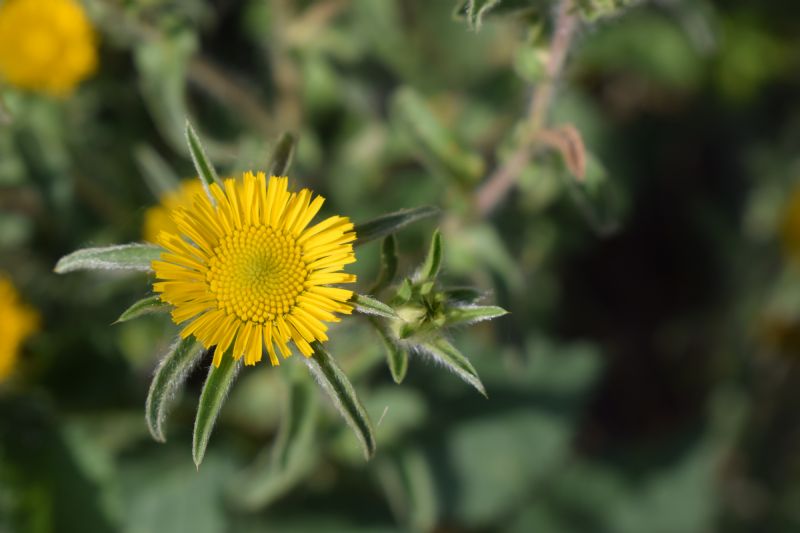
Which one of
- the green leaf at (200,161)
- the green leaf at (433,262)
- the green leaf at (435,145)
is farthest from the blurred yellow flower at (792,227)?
the green leaf at (200,161)

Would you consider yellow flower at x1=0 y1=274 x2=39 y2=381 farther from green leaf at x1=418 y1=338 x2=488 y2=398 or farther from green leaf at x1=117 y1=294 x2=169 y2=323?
green leaf at x1=418 y1=338 x2=488 y2=398

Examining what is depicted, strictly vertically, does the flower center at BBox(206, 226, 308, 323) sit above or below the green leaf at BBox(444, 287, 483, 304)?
above

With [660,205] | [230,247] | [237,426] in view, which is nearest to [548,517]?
[237,426]

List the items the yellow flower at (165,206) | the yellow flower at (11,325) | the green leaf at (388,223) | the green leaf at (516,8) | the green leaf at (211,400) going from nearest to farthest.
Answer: the green leaf at (211,400), the green leaf at (388,223), the green leaf at (516,8), the yellow flower at (165,206), the yellow flower at (11,325)

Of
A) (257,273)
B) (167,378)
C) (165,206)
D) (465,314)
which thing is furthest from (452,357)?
(165,206)

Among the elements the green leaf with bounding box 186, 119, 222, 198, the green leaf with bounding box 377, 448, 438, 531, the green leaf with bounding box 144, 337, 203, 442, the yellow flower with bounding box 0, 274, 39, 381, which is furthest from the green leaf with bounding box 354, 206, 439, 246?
the yellow flower with bounding box 0, 274, 39, 381

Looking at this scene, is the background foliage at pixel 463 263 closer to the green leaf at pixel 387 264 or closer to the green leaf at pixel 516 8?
the green leaf at pixel 516 8
